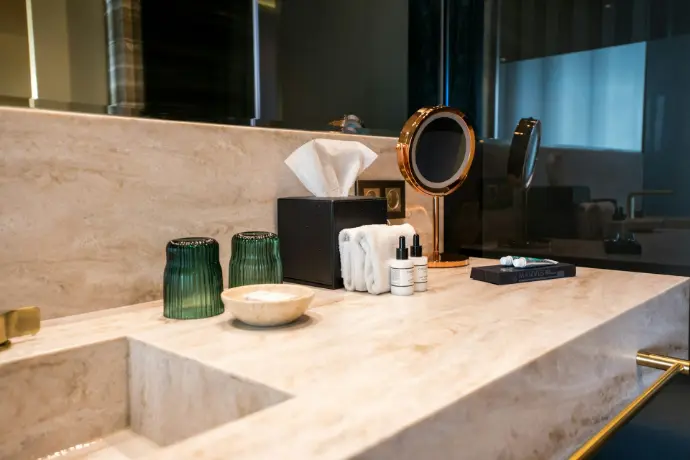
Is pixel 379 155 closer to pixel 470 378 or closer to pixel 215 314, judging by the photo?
pixel 215 314

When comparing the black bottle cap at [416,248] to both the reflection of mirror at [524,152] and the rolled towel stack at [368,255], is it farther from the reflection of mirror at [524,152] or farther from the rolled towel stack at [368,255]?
the reflection of mirror at [524,152]

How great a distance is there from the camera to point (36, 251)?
31.3 inches

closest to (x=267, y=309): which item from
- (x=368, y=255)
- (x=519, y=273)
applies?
(x=368, y=255)

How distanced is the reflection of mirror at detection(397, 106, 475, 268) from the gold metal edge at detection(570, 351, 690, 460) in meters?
0.49

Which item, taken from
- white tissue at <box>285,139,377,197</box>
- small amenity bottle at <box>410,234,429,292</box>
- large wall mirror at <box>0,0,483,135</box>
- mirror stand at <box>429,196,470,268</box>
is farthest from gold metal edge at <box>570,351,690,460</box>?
large wall mirror at <box>0,0,483,135</box>

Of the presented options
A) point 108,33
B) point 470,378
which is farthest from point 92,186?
point 470,378

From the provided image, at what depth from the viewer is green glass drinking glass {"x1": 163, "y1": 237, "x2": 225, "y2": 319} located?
0.81m

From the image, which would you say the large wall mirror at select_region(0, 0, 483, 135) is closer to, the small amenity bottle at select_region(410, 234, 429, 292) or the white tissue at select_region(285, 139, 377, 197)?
the white tissue at select_region(285, 139, 377, 197)

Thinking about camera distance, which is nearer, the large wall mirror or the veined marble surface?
the veined marble surface

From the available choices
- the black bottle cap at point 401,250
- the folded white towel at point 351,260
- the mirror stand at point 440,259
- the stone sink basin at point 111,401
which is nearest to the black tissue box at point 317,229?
the folded white towel at point 351,260

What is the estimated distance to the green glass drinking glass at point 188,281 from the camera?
81 cm

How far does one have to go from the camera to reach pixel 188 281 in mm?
812

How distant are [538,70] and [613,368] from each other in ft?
2.88

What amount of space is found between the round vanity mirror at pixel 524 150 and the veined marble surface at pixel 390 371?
432 millimetres
